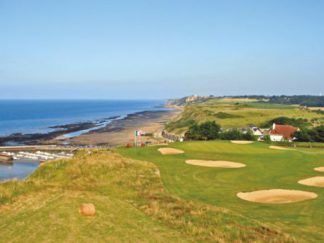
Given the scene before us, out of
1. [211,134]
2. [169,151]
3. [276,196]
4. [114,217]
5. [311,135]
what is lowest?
[311,135]

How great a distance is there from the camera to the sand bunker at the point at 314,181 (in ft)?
81.5

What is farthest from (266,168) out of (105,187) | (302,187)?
(105,187)

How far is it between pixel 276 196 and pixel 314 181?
550 cm

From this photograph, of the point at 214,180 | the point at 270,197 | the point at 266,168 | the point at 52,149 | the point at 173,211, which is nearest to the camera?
the point at 173,211

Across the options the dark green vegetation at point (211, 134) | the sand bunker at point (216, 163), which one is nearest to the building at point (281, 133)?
the dark green vegetation at point (211, 134)

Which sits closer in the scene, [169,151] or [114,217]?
[114,217]

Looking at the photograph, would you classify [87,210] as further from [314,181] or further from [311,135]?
[311,135]

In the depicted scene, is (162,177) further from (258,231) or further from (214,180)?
(258,231)

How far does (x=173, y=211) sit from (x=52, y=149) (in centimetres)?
6184

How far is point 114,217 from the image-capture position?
1486 centimetres

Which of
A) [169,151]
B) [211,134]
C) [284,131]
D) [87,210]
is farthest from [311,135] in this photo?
[87,210]

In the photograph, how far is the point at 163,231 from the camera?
1382 cm

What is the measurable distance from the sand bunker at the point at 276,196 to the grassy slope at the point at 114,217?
159 inches

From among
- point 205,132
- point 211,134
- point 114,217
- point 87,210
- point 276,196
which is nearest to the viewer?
point 87,210
